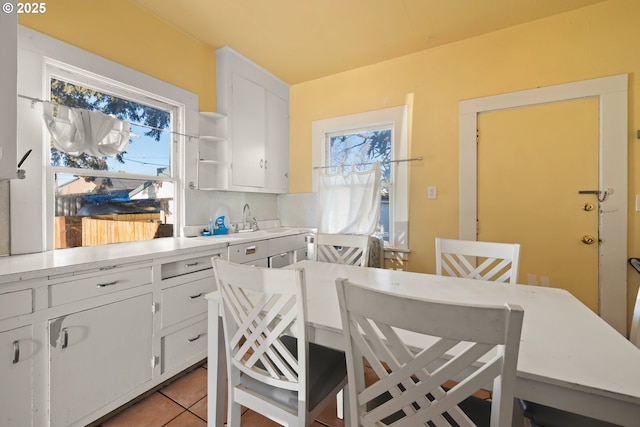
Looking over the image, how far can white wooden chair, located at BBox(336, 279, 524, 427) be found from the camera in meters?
0.60

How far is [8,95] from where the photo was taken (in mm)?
1255

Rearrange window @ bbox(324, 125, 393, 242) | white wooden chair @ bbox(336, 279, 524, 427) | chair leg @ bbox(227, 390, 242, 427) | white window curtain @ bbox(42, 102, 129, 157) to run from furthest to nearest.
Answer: window @ bbox(324, 125, 393, 242)
white window curtain @ bbox(42, 102, 129, 157)
chair leg @ bbox(227, 390, 242, 427)
white wooden chair @ bbox(336, 279, 524, 427)

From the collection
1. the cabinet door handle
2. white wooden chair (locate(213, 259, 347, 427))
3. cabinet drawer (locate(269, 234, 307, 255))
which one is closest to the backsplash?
cabinet drawer (locate(269, 234, 307, 255))

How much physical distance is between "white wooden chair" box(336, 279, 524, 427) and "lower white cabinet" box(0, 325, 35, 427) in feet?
4.87

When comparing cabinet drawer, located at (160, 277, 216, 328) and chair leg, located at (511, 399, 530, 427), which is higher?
cabinet drawer, located at (160, 277, 216, 328)

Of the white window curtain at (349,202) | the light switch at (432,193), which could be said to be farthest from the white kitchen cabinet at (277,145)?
the light switch at (432,193)

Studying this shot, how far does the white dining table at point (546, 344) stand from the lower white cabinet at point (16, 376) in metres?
0.84

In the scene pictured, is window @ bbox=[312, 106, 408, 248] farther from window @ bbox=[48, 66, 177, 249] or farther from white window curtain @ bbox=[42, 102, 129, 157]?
white window curtain @ bbox=[42, 102, 129, 157]

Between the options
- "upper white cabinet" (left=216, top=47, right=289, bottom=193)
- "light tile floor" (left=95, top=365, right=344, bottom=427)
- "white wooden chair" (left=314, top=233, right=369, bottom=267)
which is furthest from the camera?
"upper white cabinet" (left=216, top=47, right=289, bottom=193)

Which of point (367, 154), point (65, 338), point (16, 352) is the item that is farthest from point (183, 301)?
point (367, 154)

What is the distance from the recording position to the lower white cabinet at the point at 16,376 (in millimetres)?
1183

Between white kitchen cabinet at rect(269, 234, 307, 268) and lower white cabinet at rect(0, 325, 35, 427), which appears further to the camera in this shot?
white kitchen cabinet at rect(269, 234, 307, 268)

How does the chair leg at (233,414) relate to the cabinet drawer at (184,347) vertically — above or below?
above

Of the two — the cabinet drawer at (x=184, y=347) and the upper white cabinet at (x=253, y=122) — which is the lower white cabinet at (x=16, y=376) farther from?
the upper white cabinet at (x=253, y=122)
